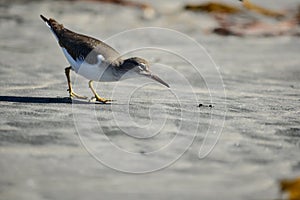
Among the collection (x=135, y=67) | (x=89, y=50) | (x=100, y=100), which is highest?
(x=89, y=50)

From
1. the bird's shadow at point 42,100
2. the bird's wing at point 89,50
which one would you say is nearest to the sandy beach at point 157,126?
the bird's shadow at point 42,100

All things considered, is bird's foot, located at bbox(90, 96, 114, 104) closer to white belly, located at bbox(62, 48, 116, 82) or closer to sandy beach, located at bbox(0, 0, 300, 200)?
sandy beach, located at bbox(0, 0, 300, 200)

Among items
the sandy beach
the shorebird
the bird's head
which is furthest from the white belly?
the sandy beach

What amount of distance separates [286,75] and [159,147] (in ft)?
12.9

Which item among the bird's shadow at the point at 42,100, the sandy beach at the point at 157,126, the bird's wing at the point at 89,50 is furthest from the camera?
the bird's wing at the point at 89,50

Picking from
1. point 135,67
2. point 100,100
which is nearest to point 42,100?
point 100,100

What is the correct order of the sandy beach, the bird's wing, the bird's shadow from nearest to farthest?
the sandy beach, the bird's shadow, the bird's wing

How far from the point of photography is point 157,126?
582cm

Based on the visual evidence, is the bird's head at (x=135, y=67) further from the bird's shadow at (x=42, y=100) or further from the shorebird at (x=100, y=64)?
the bird's shadow at (x=42, y=100)

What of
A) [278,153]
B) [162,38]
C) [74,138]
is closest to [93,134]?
[74,138]

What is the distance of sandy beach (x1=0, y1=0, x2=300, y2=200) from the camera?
171 inches

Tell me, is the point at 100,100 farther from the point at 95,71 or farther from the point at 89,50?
the point at 89,50

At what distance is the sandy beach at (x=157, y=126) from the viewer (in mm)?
4355

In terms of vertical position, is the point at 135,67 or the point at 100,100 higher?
the point at 135,67
